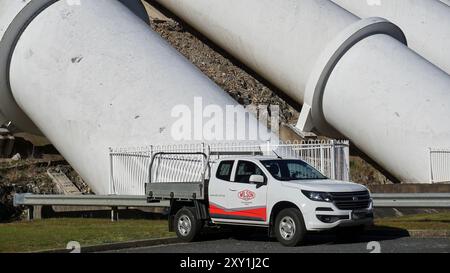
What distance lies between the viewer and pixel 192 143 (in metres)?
17.5

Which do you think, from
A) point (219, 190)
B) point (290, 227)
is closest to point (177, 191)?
point (219, 190)

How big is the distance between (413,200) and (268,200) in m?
3.84

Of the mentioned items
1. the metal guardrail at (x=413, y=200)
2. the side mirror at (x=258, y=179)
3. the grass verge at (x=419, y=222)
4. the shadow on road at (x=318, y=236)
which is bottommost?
the shadow on road at (x=318, y=236)

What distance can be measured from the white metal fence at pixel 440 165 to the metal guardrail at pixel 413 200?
13.0 ft

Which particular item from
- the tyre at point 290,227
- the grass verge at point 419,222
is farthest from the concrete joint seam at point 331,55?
the tyre at point 290,227

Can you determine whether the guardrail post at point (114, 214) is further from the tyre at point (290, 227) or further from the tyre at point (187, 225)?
the tyre at point (290, 227)

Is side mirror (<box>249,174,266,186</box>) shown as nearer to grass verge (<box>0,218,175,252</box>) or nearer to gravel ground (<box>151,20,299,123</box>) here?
grass verge (<box>0,218,175,252</box>)

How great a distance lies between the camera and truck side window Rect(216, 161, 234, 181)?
43.8ft

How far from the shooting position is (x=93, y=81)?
18.6 m

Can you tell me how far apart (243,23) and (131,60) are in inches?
257

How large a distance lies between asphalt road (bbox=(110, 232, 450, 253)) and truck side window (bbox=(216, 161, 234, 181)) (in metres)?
1.05

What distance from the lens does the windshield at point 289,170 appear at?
13051 mm

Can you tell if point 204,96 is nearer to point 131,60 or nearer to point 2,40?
point 131,60
